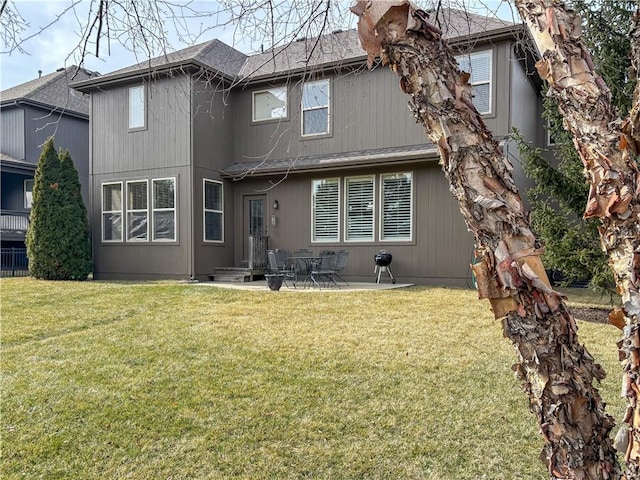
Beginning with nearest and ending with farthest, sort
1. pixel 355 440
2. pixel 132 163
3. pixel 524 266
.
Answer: pixel 524 266
pixel 355 440
pixel 132 163

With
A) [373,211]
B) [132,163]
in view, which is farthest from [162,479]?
[132,163]

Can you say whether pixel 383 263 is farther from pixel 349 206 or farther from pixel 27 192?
pixel 27 192

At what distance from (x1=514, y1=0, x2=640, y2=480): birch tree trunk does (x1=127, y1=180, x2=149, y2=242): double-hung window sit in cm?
1192

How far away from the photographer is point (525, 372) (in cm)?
129

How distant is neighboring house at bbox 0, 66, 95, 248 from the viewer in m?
15.5

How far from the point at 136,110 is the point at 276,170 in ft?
14.1

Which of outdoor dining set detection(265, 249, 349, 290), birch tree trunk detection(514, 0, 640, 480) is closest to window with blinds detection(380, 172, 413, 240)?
outdoor dining set detection(265, 249, 349, 290)

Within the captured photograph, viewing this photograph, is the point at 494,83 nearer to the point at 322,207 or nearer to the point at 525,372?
the point at 322,207

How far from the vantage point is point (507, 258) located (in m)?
1.22

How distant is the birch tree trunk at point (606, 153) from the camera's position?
113 cm

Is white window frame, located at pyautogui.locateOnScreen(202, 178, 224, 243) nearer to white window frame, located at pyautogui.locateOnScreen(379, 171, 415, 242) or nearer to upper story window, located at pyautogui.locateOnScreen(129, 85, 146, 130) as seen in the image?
upper story window, located at pyautogui.locateOnScreen(129, 85, 146, 130)

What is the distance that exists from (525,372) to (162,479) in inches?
82.0

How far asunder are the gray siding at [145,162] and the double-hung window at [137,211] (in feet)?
0.65

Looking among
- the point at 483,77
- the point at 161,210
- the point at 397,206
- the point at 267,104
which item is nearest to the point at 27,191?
the point at 161,210
